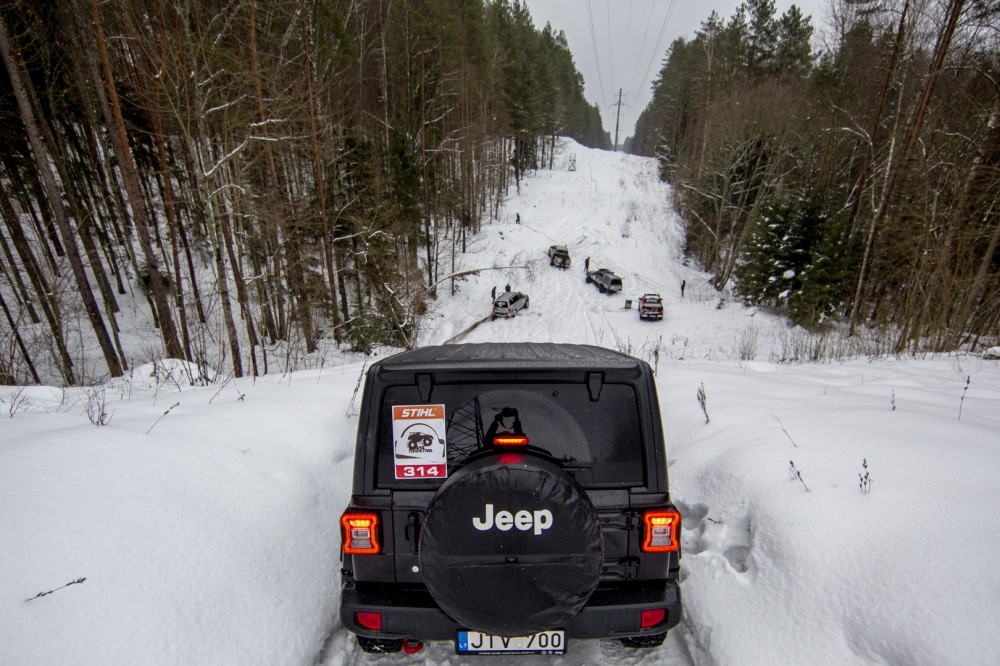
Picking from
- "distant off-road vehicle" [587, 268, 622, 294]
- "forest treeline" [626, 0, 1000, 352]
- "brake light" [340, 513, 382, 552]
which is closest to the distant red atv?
"distant off-road vehicle" [587, 268, 622, 294]

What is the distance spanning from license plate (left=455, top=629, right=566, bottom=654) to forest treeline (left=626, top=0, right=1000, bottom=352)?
10737 millimetres

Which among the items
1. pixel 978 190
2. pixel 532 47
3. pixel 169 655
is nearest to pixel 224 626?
pixel 169 655

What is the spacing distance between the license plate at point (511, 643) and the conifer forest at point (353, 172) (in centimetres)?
781

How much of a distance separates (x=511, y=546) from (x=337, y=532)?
1.92 m

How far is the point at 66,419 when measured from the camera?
3686 millimetres

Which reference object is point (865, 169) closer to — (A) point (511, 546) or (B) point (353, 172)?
(B) point (353, 172)

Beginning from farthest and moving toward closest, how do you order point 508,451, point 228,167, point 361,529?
point 228,167, point 361,529, point 508,451

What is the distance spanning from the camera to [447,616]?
221 cm

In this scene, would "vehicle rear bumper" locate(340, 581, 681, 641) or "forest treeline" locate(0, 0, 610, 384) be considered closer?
"vehicle rear bumper" locate(340, 581, 681, 641)

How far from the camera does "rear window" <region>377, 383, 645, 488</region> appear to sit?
7.33 ft

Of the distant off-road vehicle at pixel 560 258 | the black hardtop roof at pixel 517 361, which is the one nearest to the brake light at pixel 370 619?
the black hardtop roof at pixel 517 361

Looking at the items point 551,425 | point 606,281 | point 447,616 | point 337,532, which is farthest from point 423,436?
point 606,281

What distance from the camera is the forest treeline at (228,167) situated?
32.1 feet

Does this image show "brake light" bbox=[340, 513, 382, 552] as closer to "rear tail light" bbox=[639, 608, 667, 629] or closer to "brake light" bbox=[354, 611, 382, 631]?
A: "brake light" bbox=[354, 611, 382, 631]
